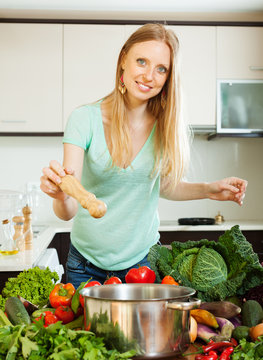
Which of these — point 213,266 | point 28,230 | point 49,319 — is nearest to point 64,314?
point 49,319

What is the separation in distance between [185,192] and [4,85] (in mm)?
2127

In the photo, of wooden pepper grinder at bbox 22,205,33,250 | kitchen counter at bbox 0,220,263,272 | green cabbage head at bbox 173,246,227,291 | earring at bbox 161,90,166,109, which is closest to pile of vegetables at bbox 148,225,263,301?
green cabbage head at bbox 173,246,227,291

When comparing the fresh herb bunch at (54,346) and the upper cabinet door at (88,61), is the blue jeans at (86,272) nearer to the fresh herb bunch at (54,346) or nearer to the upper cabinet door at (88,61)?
the fresh herb bunch at (54,346)

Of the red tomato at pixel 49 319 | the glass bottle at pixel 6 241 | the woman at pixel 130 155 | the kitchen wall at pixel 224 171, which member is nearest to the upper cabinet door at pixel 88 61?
the kitchen wall at pixel 224 171

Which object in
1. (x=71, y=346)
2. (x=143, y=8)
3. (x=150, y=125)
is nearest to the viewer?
(x=71, y=346)

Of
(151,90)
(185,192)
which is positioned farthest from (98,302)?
(185,192)

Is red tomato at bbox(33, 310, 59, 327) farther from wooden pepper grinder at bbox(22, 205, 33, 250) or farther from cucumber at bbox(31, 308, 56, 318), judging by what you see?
wooden pepper grinder at bbox(22, 205, 33, 250)

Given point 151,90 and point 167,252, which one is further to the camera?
point 151,90

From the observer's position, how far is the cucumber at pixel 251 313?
38.5 inches

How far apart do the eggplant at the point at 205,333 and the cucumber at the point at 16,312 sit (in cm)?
34

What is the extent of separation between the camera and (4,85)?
11.2 feet

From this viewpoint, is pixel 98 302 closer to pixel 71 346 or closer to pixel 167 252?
pixel 71 346

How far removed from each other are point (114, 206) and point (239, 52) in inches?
90.7

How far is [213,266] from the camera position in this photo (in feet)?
3.75
